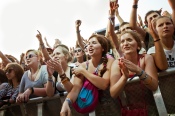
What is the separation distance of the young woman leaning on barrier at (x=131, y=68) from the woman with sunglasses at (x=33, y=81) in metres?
1.06

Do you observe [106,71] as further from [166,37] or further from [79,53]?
[79,53]

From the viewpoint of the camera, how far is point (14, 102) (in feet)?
11.4

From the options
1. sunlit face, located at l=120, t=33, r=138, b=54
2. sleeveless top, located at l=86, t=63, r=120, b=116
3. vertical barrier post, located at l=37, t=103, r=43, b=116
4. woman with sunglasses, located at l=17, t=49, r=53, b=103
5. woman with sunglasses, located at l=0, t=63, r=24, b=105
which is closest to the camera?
sleeveless top, located at l=86, t=63, r=120, b=116

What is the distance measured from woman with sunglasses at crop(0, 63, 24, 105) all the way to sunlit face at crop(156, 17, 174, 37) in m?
2.53

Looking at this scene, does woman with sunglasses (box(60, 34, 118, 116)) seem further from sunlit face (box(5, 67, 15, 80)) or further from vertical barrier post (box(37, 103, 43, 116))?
sunlit face (box(5, 67, 15, 80))

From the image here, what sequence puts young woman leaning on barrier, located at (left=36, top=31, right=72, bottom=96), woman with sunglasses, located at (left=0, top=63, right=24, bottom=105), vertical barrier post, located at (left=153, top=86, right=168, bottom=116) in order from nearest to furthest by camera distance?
vertical barrier post, located at (left=153, top=86, right=168, bottom=116) < young woman leaning on barrier, located at (left=36, top=31, right=72, bottom=96) < woman with sunglasses, located at (left=0, top=63, right=24, bottom=105)

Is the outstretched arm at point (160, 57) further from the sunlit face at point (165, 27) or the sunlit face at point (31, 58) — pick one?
the sunlit face at point (31, 58)

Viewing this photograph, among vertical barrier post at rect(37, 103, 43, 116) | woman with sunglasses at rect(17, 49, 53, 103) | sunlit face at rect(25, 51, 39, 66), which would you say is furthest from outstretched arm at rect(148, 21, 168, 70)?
sunlit face at rect(25, 51, 39, 66)

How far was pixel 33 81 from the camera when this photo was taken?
12.1ft

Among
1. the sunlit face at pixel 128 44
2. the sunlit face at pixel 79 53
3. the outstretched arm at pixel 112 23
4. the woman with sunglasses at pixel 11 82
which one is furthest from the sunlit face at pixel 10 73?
the sunlit face at pixel 128 44

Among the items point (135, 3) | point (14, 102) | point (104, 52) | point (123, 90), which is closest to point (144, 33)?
point (135, 3)

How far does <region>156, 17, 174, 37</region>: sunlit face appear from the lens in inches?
121

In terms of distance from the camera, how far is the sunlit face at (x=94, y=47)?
10.1ft

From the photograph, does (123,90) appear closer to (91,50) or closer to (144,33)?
(91,50)
